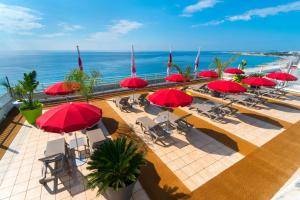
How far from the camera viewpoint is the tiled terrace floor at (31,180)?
462 cm

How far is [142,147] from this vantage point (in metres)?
6.86

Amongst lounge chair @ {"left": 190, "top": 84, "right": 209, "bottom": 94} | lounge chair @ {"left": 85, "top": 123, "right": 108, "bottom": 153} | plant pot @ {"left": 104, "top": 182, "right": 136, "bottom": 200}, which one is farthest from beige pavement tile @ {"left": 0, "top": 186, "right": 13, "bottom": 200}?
lounge chair @ {"left": 190, "top": 84, "right": 209, "bottom": 94}

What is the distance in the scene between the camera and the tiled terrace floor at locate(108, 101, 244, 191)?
5.34 meters

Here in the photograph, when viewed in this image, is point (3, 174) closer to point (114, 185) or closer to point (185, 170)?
point (114, 185)

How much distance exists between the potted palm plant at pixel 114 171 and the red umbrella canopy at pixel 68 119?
100cm

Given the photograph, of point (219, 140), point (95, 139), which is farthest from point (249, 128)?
point (95, 139)

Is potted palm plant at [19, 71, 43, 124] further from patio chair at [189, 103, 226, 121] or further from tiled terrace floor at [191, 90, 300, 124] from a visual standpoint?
tiled terrace floor at [191, 90, 300, 124]

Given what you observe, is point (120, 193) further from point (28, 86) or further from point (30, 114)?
point (28, 86)

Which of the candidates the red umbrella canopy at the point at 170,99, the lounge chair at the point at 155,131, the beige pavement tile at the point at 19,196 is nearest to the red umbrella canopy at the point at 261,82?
the red umbrella canopy at the point at 170,99

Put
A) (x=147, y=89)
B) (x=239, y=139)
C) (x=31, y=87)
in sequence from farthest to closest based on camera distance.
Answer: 1. (x=147, y=89)
2. (x=31, y=87)
3. (x=239, y=139)

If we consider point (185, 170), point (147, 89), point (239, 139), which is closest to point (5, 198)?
point (185, 170)

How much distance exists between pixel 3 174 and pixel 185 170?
6.60 m

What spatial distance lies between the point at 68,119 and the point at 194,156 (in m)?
4.97

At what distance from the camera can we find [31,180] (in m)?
5.16
